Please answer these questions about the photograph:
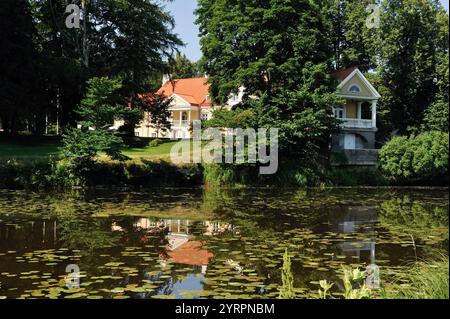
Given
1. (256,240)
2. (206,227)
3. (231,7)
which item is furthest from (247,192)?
(231,7)

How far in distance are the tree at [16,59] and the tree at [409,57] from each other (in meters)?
27.6

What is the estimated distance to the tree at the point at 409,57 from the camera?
124 feet

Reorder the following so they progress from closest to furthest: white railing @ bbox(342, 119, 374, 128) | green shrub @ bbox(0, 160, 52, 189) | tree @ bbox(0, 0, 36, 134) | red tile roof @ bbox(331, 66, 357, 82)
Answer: green shrub @ bbox(0, 160, 52, 189), tree @ bbox(0, 0, 36, 134), white railing @ bbox(342, 119, 374, 128), red tile roof @ bbox(331, 66, 357, 82)

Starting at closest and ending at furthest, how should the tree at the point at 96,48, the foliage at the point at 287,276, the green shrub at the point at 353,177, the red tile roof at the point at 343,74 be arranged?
1. the foliage at the point at 287,276
2. the green shrub at the point at 353,177
3. the tree at the point at 96,48
4. the red tile roof at the point at 343,74

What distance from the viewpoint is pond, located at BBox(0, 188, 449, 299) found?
7.68 m

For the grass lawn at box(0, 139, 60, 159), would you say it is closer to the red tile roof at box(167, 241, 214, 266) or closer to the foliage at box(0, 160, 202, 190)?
the foliage at box(0, 160, 202, 190)

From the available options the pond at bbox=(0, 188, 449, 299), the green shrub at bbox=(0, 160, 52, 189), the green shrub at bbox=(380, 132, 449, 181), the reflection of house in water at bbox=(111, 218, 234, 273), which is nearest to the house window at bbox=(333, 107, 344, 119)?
the green shrub at bbox=(380, 132, 449, 181)

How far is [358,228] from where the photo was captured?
45.9ft

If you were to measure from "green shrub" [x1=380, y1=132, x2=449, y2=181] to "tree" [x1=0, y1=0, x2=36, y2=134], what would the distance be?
2304 cm

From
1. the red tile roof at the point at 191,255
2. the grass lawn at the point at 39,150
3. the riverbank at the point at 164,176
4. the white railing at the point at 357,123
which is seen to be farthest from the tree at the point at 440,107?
the grass lawn at the point at 39,150

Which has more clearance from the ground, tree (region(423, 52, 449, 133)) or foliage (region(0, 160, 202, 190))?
tree (region(423, 52, 449, 133))

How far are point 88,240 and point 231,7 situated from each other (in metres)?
27.4

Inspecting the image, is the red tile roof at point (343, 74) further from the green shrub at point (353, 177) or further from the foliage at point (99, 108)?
the foliage at point (99, 108)

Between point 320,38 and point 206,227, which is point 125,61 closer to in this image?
point 320,38
